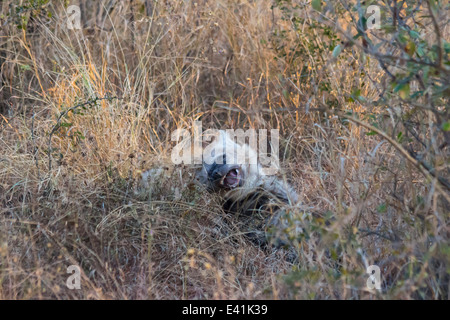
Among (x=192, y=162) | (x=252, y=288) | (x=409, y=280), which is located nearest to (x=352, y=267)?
(x=409, y=280)

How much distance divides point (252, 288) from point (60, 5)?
3.47 meters

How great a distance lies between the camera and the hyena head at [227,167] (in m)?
4.00

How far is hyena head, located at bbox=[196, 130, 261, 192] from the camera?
4.00m

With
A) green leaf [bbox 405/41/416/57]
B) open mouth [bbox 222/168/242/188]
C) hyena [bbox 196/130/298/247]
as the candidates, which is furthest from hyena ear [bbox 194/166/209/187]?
green leaf [bbox 405/41/416/57]

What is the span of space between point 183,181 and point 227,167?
0.41m

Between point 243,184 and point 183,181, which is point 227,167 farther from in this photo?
point 183,181

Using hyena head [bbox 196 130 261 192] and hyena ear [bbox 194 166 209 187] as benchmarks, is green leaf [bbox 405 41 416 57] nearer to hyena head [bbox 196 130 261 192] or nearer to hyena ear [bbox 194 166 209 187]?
hyena head [bbox 196 130 261 192]

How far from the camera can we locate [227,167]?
404cm

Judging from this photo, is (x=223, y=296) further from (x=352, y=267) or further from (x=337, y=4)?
(x=337, y=4)

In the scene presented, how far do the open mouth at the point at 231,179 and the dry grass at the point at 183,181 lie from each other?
Result: 7.4 inches

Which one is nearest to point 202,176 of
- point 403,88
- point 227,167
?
point 227,167

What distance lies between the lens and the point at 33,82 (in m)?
5.12

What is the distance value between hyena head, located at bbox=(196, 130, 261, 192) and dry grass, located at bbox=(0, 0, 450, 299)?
216 millimetres
